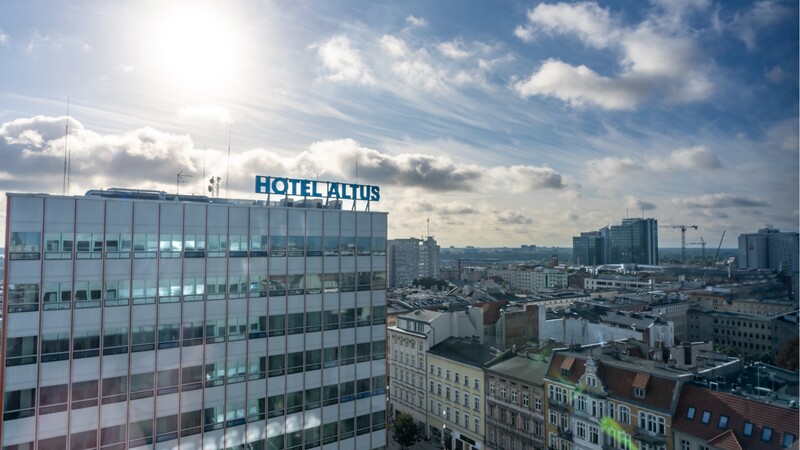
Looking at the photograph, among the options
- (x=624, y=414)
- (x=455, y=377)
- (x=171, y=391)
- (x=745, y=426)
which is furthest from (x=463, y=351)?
(x=171, y=391)

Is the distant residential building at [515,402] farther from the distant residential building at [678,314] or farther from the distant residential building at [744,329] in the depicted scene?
the distant residential building at [678,314]

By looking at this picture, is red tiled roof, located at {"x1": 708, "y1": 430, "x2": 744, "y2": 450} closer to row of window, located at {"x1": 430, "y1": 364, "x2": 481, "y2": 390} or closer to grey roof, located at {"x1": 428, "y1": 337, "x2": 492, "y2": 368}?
grey roof, located at {"x1": 428, "y1": 337, "x2": 492, "y2": 368}

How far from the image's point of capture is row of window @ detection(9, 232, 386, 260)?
26734 mm

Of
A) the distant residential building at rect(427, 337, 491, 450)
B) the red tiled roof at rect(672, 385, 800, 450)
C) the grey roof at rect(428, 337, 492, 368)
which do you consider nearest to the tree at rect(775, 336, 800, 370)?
the red tiled roof at rect(672, 385, 800, 450)

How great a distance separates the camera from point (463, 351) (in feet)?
182

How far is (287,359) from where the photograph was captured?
33.9 meters

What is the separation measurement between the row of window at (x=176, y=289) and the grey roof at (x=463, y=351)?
20002mm

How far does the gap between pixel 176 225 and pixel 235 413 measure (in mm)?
12620

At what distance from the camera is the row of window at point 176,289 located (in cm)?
2655

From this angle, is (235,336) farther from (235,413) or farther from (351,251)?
(351,251)

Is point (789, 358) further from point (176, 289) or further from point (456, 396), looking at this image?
point (176, 289)

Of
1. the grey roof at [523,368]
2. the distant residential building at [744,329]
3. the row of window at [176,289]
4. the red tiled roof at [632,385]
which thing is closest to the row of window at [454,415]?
the grey roof at [523,368]

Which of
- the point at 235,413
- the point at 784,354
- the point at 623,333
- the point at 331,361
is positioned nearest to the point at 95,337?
the point at 235,413

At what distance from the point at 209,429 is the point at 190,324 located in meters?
6.73
